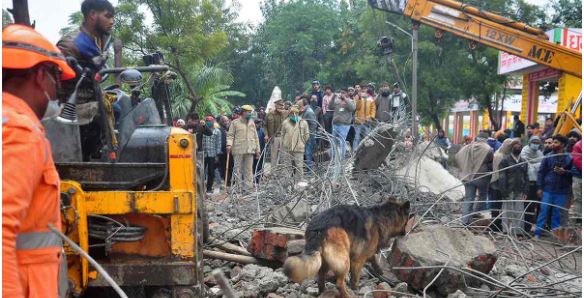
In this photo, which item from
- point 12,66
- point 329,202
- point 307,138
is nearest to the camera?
point 12,66

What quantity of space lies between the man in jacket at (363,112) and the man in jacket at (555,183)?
16.6ft

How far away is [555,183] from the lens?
29.6 feet

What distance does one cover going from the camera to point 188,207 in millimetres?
3881

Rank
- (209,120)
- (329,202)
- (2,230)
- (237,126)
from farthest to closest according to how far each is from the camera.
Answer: (209,120)
(237,126)
(329,202)
(2,230)

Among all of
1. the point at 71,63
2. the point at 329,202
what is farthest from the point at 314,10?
the point at 71,63

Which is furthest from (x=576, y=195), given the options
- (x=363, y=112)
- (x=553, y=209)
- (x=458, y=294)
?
(x=458, y=294)

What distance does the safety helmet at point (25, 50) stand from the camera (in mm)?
2215

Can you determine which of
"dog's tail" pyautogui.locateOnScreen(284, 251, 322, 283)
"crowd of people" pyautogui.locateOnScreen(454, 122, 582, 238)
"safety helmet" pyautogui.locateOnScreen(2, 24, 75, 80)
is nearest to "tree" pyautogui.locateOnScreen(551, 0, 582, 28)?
"crowd of people" pyautogui.locateOnScreen(454, 122, 582, 238)

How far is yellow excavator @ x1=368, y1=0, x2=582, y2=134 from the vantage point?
1264 cm

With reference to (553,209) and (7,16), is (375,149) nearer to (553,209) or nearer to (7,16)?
(553,209)

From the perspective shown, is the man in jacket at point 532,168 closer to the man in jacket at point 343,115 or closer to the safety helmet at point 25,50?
the man in jacket at point 343,115

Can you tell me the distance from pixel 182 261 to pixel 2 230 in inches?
84.2

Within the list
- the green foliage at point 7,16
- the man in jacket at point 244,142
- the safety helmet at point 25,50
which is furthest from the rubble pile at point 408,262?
the man in jacket at point 244,142

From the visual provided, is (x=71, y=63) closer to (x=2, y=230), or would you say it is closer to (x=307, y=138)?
(x=2, y=230)
